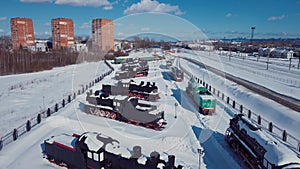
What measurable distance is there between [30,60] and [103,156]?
40617 millimetres

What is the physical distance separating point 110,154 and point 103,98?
6.56m

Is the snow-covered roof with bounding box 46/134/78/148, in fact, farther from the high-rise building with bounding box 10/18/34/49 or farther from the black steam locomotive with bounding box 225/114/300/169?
the high-rise building with bounding box 10/18/34/49

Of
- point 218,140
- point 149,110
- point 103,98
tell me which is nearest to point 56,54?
point 103,98

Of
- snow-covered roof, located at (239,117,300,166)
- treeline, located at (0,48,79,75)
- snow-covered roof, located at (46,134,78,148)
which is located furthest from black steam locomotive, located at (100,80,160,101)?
treeline, located at (0,48,79,75)

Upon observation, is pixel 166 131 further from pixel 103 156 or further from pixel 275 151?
pixel 275 151

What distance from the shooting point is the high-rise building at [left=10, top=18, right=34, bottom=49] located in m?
54.7

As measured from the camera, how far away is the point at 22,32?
5678 centimetres

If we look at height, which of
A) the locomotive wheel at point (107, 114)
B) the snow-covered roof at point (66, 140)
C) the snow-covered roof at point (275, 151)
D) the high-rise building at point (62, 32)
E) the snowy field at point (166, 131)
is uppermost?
the high-rise building at point (62, 32)

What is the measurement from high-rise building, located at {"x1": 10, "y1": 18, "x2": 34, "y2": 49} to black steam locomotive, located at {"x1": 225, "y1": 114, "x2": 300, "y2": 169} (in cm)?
6001

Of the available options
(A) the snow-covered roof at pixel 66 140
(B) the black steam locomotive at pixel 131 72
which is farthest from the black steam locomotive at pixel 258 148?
(B) the black steam locomotive at pixel 131 72

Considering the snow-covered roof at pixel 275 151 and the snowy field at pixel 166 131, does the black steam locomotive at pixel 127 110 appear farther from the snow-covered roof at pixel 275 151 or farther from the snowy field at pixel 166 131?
the snow-covered roof at pixel 275 151

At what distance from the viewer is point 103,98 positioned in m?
12.0

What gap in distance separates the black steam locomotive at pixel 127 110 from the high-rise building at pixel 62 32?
48.4 meters

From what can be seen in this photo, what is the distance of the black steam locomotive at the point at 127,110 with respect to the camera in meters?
10.3
